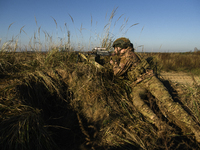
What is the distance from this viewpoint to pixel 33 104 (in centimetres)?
206

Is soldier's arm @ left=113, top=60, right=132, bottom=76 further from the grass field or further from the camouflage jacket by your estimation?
the grass field

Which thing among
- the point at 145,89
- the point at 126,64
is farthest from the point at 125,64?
the point at 145,89

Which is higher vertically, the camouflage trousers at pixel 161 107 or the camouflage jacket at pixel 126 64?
the camouflage jacket at pixel 126 64

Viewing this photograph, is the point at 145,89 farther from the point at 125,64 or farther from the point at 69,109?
the point at 69,109

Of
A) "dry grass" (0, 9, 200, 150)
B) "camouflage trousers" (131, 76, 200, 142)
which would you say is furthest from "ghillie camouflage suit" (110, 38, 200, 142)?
"dry grass" (0, 9, 200, 150)

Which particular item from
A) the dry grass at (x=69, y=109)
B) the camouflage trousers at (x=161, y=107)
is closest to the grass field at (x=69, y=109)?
the dry grass at (x=69, y=109)

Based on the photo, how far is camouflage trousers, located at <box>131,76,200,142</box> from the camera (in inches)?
71.4

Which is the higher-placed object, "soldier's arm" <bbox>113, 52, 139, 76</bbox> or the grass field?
"soldier's arm" <bbox>113, 52, 139, 76</bbox>

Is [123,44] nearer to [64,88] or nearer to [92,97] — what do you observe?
[92,97]

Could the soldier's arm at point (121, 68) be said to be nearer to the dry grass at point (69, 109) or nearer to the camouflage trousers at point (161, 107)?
the dry grass at point (69, 109)

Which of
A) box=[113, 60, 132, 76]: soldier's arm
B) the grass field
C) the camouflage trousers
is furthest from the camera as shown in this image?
box=[113, 60, 132, 76]: soldier's arm

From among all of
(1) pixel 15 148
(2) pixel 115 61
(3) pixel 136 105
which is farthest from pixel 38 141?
(2) pixel 115 61

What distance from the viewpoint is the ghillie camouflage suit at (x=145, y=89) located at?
186cm

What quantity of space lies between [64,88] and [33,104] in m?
0.61
